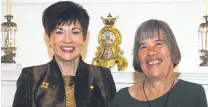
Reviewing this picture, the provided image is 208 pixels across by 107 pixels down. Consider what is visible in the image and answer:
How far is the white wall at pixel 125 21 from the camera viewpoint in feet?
8.76

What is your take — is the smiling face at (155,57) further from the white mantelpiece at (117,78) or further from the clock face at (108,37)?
the clock face at (108,37)

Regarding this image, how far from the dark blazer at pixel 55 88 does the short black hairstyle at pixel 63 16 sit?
Answer: 0.19 m

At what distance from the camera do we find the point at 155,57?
1861 mm

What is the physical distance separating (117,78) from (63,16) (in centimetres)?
63

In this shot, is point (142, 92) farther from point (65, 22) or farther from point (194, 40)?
point (194, 40)

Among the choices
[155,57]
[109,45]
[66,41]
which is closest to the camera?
[155,57]

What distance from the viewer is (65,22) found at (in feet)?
6.56

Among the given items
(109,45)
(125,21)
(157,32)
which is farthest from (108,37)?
(157,32)

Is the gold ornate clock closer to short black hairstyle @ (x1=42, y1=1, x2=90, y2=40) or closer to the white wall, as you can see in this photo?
the white wall

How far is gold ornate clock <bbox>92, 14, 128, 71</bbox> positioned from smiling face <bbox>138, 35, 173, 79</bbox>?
2.33 feet

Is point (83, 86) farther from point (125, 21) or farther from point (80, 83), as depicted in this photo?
point (125, 21)

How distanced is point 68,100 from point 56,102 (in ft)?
0.19

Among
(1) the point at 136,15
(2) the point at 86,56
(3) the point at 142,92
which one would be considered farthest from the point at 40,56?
(3) the point at 142,92

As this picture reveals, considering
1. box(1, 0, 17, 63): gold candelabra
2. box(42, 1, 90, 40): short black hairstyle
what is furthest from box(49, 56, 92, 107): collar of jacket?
box(1, 0, 17, 63): gold candelabra
